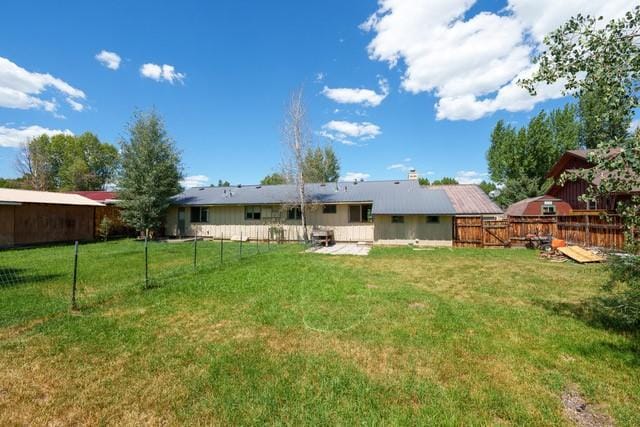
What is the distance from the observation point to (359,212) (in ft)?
55.4

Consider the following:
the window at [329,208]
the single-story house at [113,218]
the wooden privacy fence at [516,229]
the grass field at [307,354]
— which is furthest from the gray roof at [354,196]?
the grass field at [307,354]

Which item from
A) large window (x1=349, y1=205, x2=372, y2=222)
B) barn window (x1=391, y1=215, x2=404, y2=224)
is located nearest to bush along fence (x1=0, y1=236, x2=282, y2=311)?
large window (x1=349, y1=205, x2=372, y2=222)

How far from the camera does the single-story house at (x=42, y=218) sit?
47.8ft

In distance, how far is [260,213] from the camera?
59.5ft

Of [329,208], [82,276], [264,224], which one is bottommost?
[82,276]

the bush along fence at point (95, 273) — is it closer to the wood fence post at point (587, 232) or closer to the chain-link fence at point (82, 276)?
the chain-link fence at point (82, 276)

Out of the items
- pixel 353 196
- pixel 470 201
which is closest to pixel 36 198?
pixel 353 196

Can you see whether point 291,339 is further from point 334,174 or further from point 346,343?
point 334,174

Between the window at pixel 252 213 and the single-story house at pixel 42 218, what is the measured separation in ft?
32.0

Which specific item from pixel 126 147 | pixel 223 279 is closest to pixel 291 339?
pixel 223 279

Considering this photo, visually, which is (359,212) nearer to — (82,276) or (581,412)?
(82,276)

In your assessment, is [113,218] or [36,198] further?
[113,218]

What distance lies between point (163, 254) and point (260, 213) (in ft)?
23.2

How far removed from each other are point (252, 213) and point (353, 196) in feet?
21.6
